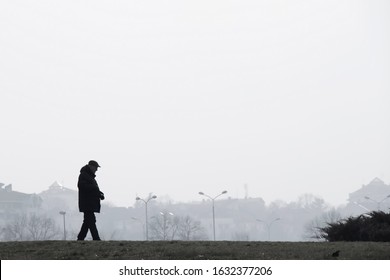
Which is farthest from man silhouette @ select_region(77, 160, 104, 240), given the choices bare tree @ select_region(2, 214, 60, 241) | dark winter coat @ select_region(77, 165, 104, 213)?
bare tree @ select_region(2, 214, 60, 241)

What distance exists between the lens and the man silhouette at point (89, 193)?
866 inches

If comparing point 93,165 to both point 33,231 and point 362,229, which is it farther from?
point 33,231

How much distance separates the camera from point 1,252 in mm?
18188

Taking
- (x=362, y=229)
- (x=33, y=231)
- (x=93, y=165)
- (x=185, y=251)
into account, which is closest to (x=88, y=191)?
(x=93, y=165)

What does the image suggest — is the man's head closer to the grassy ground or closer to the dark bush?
the grassy ground

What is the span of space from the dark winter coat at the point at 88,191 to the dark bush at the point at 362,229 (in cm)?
644

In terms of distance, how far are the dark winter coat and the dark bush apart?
6.44 meters

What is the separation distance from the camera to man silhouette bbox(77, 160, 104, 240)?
72.1 ft

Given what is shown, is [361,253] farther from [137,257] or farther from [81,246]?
[81,246]

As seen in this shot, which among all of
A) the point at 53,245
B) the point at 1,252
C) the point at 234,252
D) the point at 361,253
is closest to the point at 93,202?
the point at 53,245
